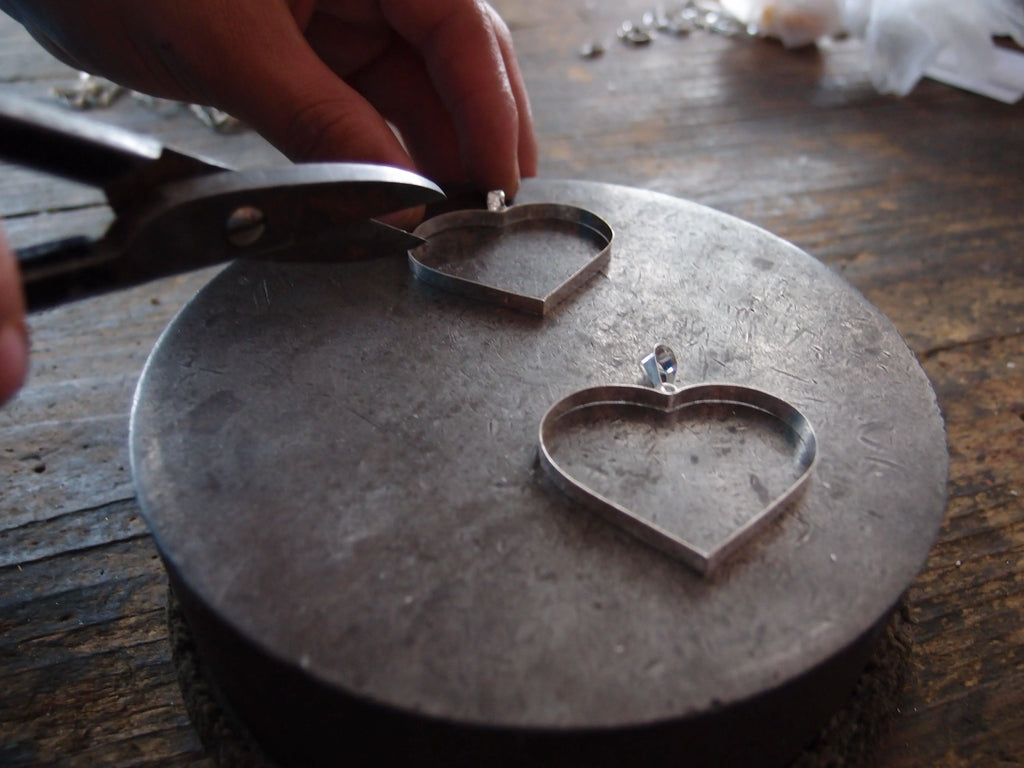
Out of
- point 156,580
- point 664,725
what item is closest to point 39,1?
point 156,580

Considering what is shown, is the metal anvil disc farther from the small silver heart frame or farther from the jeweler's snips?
the jeweler's snips

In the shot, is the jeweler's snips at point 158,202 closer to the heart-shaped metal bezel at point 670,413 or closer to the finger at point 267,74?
the finger at point 267,74

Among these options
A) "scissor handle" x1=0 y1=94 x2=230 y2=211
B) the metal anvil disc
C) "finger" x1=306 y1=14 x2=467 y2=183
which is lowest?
the metal anvil disc

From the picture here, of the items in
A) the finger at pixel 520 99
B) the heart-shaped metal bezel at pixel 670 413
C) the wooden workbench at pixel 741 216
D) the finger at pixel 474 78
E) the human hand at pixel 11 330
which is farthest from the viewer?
the finger at pixel 520 99

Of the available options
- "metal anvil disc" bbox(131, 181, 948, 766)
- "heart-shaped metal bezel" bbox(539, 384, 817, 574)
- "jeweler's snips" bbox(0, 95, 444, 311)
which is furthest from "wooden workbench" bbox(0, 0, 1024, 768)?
"jeweler's snips" bbox(0, 95, 444, 311)

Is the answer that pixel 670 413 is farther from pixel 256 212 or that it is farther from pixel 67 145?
pixel 67 145

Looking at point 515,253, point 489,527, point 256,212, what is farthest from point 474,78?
point 489,527

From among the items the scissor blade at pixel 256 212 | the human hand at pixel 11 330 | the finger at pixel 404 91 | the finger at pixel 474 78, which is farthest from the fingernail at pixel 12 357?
the finger at pixel 404 91
